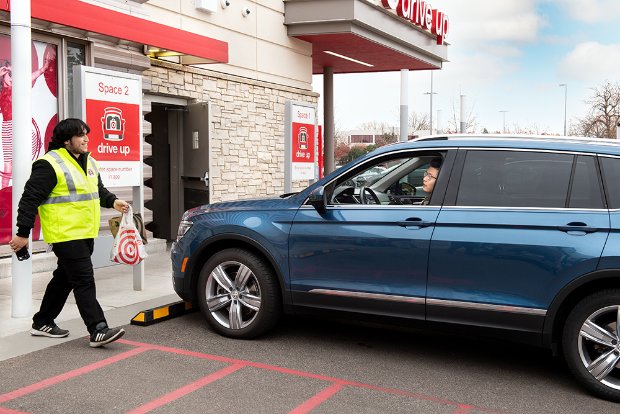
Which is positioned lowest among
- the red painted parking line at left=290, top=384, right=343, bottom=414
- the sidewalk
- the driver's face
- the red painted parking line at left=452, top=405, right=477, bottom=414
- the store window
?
the red painted parking line at left=452, top=405, right=477, bottom=414

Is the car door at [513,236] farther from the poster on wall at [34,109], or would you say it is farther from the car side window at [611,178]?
the poster on wall at [34,109]

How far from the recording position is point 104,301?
7109 millimetres

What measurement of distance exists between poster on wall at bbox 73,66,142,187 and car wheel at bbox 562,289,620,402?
5.25m

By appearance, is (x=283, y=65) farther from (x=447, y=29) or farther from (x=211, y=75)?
(x=447, y=29)

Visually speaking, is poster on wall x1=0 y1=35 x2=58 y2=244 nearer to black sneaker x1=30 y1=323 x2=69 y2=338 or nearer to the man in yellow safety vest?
black sneaker x1=30 y1=323 x2=69 y2=338

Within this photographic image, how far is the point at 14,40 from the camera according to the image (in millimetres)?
5992

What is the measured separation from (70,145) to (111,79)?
2.53 m

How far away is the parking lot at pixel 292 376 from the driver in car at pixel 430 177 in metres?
1.30

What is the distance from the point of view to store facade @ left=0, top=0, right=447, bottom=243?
8.52m

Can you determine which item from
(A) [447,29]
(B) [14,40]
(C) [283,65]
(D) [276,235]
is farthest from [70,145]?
(A) [447,29]

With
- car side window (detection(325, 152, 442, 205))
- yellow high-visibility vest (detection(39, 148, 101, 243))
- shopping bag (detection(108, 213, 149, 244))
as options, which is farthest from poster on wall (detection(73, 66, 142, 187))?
car side window (detection(325, 152, 442, 205))

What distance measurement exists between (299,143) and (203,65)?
7.33 feet

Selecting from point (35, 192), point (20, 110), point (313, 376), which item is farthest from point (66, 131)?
point (313, 376)

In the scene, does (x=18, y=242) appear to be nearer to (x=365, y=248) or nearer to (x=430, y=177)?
(x=365, y=248)
